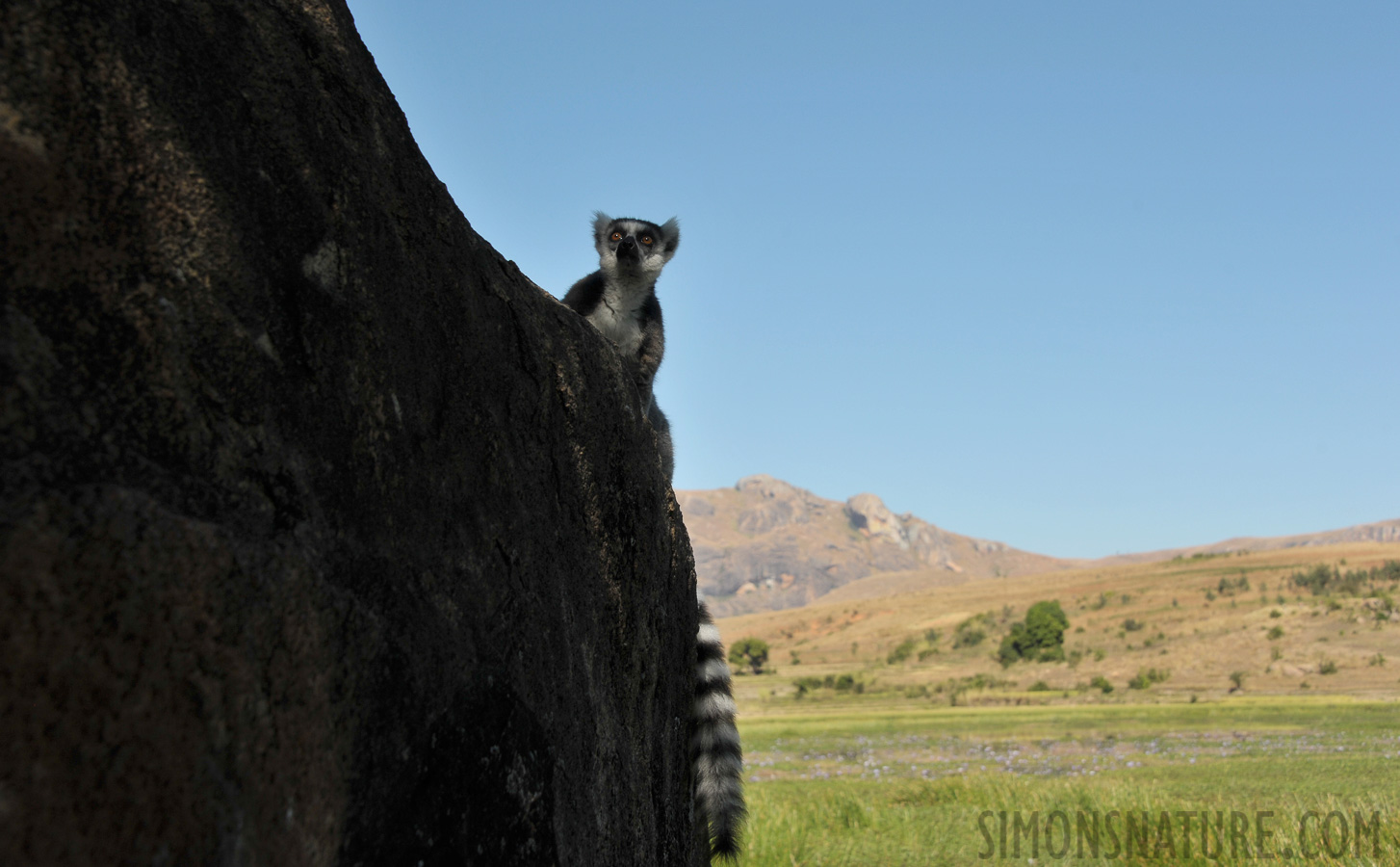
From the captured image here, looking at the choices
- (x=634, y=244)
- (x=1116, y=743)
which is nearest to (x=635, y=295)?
(x=634, y=244)

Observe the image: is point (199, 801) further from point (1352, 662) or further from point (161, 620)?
point (1352, 662)

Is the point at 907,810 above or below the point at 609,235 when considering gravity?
below

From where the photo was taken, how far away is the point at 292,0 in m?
2.33

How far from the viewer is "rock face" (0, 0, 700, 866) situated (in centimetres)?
138

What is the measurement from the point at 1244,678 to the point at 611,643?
4073 centimetres

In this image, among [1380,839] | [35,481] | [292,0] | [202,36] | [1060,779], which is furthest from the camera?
[1060,779]

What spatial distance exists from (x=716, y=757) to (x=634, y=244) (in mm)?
3843

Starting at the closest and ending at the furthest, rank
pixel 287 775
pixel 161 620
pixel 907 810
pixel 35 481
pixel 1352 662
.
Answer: pixel 35 481 < pixel 161 620 < pixel 287 775 < pixel 907 810 < pixel 1352 662

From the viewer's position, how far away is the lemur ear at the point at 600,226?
748 centimetres

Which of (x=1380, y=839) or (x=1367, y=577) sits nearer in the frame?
(x=1380, y=839)

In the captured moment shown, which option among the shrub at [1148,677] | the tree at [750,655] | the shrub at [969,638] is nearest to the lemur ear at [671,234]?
the shrub at [1148,677]

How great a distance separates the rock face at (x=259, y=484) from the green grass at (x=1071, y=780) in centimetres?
651

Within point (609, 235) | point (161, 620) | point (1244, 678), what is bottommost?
point (1244, 678)

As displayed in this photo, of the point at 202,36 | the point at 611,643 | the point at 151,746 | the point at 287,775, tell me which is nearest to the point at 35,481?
the point at 151,746
